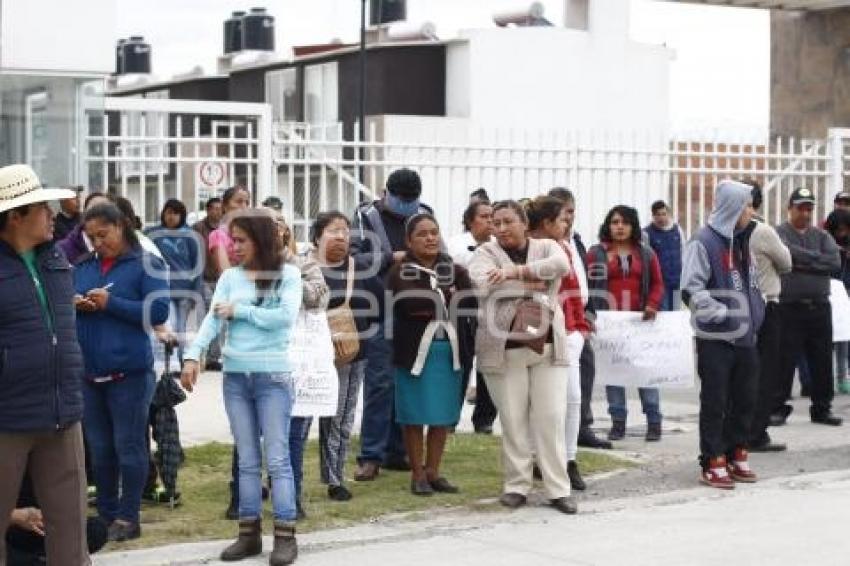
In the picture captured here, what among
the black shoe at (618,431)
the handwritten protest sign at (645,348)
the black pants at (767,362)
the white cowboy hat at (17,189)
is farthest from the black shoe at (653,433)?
the white cowboy hat at (17,189)

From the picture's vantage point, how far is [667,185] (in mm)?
19578

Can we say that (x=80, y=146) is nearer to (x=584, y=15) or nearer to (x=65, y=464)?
(x=65, y=464)

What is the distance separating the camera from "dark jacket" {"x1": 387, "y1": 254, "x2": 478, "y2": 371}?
9859mm

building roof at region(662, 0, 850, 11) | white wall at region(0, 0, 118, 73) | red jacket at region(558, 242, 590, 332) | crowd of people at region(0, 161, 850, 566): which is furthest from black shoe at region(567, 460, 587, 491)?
building roof at region(662, 0, 850, 11)

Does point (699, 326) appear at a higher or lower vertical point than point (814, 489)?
higher

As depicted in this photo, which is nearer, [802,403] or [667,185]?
[802,403]

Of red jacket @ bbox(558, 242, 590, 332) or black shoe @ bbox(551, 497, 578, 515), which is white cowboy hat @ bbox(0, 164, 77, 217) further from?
red jacket @ bbox(558, 242, 590, 332)

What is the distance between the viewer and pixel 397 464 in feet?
35.5

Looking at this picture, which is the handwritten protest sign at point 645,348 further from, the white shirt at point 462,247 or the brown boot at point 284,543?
the brown boot at point 284,543

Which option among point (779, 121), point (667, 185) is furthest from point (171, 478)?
point (779, 121)

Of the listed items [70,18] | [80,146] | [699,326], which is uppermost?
[70,18]

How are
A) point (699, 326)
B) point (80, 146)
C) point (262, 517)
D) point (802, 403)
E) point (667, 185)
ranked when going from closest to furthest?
point (262, 517) < point (699, 326) < point (802, 403) < point (80, 146) < point (667, 185)

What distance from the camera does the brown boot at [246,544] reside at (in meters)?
8.17

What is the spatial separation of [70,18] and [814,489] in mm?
9311
